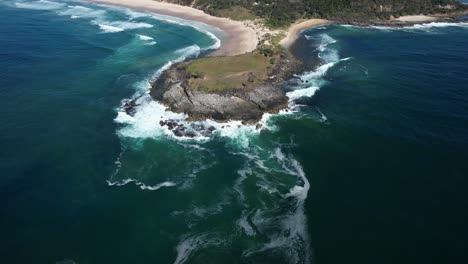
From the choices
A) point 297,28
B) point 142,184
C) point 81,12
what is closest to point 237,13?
point 297,28

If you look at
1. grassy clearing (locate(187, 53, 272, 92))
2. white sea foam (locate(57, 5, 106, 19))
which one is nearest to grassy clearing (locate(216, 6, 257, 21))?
grassy clearing (locate(187, 53, 272, 92))

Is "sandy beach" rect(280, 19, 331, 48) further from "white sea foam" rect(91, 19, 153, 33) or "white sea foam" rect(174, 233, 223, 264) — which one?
"white sea foam" rect(174, 233, 223, 264)

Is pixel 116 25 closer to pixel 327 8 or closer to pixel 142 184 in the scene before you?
pixel 327 8

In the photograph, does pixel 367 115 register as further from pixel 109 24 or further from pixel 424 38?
pixel 109 24

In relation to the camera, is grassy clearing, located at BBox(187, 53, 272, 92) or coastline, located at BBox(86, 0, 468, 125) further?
grassy clearing, located at BBox(187, 53, 272, 92)

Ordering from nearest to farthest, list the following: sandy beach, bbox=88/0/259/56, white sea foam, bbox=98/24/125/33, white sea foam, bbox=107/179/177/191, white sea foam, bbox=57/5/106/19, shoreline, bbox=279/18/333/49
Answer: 1. white sea foam, bbox=107/179/177/191
2. sandy beach, bbox=88/0/259/56
3. shoreline, bbox=279/18/333/49
4. white sea foam, bbox=98/24/125/33
5. white sea foam, bbox=57/5/106/19

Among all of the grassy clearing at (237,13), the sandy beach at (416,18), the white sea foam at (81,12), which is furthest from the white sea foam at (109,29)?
the sandy beach at (416,18)

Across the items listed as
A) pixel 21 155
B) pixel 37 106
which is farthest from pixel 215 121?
pixel 37 106
